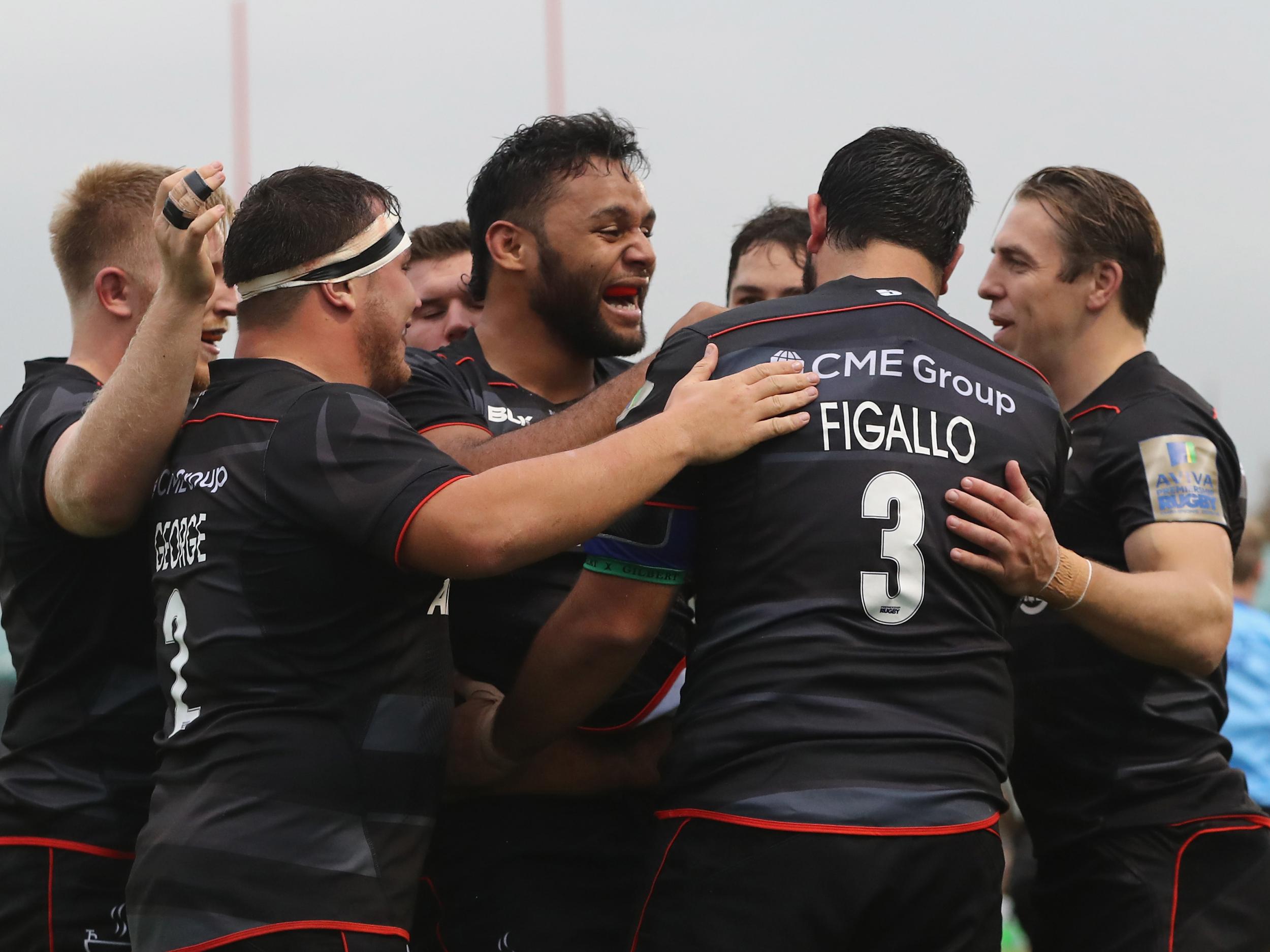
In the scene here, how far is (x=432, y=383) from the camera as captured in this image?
4266 millimetres

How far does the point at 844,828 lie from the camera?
296 centimetres

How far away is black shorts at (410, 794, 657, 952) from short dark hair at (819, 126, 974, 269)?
1.78 metres

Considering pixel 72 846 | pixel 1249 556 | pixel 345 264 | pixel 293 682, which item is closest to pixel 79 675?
pixel 72 846

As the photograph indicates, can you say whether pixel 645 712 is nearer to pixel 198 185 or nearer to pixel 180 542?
pixel 180 542

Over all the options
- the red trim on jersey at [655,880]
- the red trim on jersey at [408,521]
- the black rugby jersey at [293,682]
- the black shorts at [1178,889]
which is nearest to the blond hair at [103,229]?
the black rugby jersey at [293,682]

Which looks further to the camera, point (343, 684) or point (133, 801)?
point (133, 801)

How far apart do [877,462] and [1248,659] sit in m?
4.55

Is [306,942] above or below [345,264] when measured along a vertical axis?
below

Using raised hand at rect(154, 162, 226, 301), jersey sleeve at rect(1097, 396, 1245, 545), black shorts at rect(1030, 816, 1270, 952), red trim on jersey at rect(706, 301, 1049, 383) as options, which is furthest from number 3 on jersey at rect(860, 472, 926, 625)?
raised hand at rect(154, 162, 226, 301)

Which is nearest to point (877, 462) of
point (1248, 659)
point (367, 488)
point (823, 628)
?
point (823, 628)

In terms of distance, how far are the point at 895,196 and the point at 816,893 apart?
1.72 metres

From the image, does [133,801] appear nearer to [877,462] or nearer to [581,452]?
[581,452]

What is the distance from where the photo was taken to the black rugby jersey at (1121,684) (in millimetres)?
4059

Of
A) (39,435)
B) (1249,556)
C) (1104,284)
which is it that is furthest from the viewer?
(1249,556)
